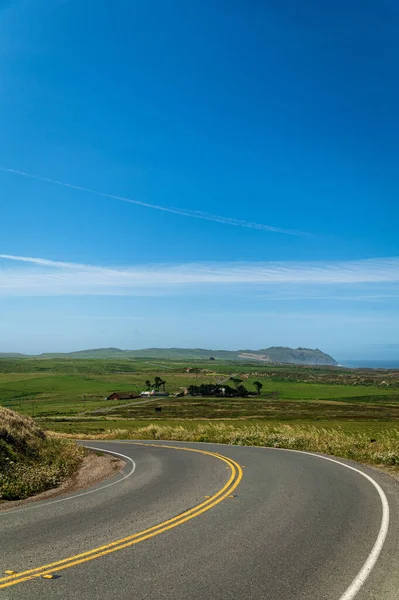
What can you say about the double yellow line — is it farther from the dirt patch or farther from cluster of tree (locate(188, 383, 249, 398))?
cluster of tree (locate(188, 383, 249, 398))

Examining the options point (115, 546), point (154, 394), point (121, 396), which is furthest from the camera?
point (154, 394)

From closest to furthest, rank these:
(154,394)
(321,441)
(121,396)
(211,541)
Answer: (211,541) < (321,441) < (121,396) < (154,394)

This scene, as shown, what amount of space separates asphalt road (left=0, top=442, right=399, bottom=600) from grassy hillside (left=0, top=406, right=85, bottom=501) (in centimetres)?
244

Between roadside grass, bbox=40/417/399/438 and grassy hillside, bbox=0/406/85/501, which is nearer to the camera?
grassy hillside, bbox=0/406/85/501

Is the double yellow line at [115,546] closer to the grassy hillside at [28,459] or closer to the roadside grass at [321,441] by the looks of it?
the grassy hillside at [28,459]

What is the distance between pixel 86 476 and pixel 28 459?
2.83 metres

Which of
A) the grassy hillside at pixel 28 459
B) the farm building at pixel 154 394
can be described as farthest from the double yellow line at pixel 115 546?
the farm building at pixel 154 394

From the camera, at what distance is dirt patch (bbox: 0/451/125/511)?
15204 millimetres

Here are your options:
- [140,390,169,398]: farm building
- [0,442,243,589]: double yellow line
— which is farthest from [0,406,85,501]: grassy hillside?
[140,390,169,398]: farm building

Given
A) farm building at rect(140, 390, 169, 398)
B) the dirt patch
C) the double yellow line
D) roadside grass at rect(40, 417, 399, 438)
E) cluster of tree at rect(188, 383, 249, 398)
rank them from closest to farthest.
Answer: the double yellow line
the dirt patch
roadside grass at rect(40, 417, 399, 438)
farm building at rect(140, 390, 169, 398)
cluster of tree at rect(188, 383, 249, 398)

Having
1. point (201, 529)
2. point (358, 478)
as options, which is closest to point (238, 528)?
point (201, 529)

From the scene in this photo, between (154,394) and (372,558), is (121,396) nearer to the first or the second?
(154,394)

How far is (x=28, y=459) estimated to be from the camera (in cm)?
2092

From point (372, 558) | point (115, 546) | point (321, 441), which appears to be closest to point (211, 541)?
point (115, 546)
